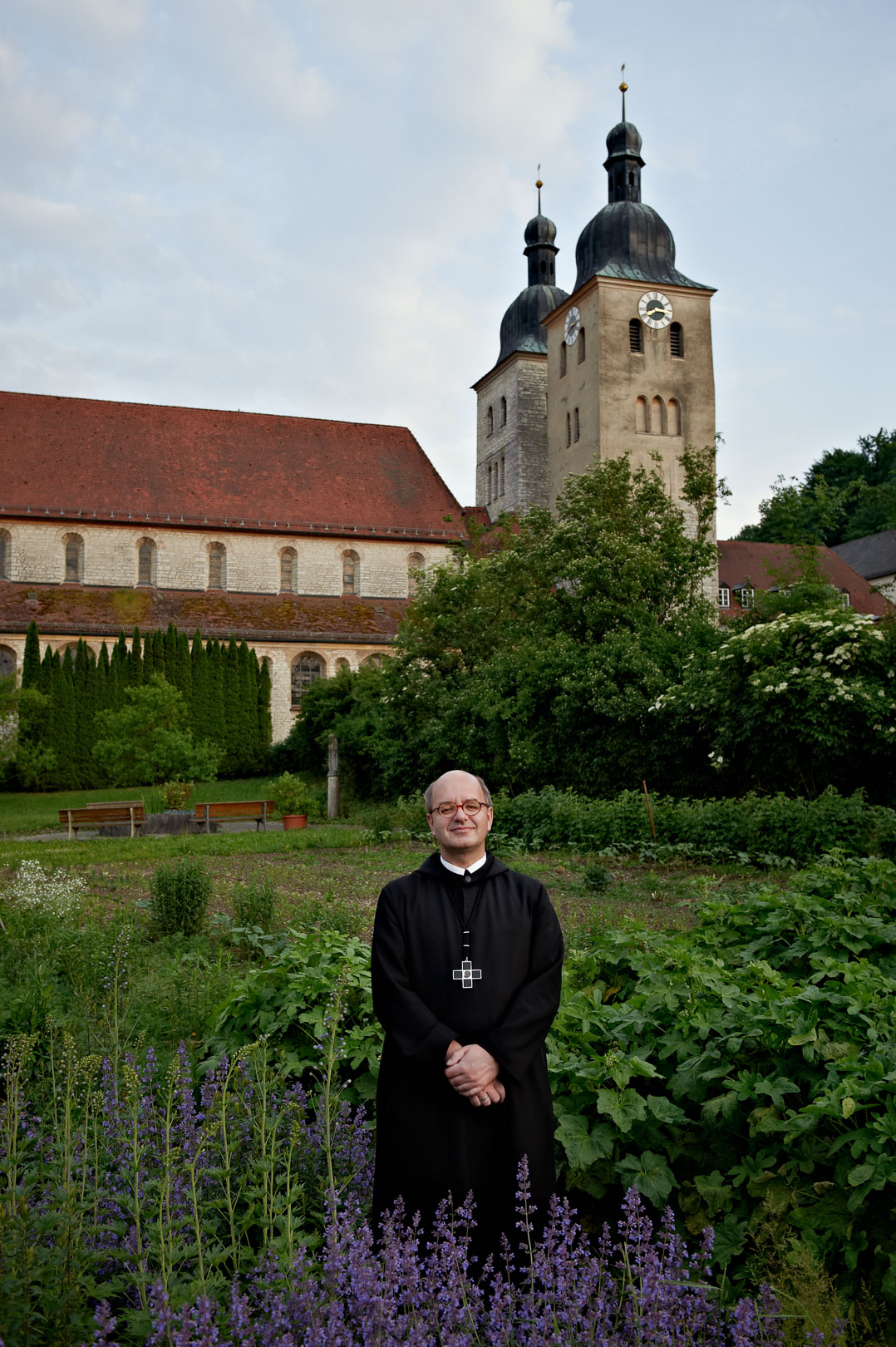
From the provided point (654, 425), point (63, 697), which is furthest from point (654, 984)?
point (654, 425)

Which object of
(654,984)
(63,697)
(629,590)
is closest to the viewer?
(654,984)

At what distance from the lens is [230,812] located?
65.3ft

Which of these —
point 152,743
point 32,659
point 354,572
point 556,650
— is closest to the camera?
point 556,650

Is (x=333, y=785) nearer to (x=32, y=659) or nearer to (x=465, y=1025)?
(x=32, y=659)

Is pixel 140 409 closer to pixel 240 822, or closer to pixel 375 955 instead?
pixel 240 822

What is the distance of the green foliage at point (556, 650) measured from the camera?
1789 centimetres

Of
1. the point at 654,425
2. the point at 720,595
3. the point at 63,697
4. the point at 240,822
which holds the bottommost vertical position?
the point at 240,822

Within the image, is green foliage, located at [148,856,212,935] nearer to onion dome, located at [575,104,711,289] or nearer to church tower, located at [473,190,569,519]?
onion dome, located at [575,104,711,289]

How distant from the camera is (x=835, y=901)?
5.64 m

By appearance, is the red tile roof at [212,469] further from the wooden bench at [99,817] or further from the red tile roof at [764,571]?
the wooden bench at [99,817]

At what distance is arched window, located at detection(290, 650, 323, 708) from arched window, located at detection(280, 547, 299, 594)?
409cm

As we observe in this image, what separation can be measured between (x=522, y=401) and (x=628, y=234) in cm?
864

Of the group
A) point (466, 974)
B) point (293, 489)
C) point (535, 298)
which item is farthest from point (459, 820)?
point (535, 298)

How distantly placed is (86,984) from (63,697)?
99.1 ft
